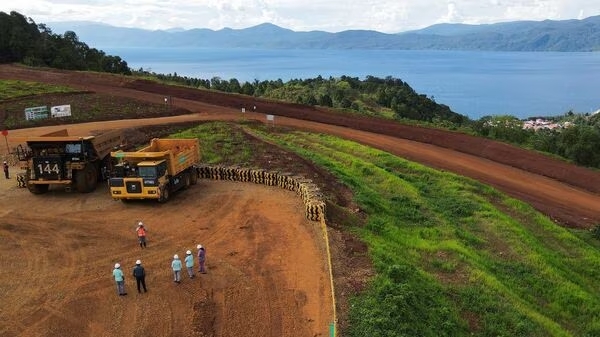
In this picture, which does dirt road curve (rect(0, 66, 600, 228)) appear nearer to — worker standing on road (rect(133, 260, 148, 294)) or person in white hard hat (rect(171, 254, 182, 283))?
worker standing on road (rect(133, 260, 148, 294))

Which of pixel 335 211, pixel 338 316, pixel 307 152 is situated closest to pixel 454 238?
pixel 335 211

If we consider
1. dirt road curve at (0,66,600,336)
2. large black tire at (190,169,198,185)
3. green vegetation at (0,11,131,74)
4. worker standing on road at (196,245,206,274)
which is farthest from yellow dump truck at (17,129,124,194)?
green vegetation at (0,11,131,74)

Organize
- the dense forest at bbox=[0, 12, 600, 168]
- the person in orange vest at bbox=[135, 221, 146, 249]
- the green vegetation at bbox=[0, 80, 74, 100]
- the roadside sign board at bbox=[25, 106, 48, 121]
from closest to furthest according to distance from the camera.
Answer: the person in orange vest at bbox=[135, 221, 146, 249] < the roadside sign board at bbox=[25, 106, 48, 121] < the green vegetation at bbox=[0, 80, 74, 100] < the dense forest at bbox=[0, 12, 600, 168]

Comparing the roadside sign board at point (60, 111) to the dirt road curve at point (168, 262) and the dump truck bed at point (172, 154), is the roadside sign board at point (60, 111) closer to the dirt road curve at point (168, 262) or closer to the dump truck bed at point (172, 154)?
the dirt road curve at point (168, 262)

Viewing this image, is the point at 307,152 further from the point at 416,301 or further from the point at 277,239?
the point at 416,301

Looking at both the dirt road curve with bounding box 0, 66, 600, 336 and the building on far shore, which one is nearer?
the dirt road curve with bounding box 0, 66, 600, 336

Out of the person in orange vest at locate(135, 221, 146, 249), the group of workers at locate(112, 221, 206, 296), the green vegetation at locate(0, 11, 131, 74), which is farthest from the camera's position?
the green vegetation at locate(0, 11, 131, 74)

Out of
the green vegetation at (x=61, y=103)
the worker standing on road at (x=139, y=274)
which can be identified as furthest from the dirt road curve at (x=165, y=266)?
the green vegetation at (x=61, y=103)
